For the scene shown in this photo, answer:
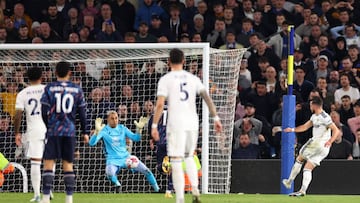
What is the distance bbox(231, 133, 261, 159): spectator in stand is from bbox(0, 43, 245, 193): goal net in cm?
71

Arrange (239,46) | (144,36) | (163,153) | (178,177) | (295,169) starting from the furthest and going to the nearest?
(144,36) < (239,46) < (163,153) < (295,169) < (178,177)

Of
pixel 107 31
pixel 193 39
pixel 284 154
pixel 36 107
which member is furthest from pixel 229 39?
pixel 36 107

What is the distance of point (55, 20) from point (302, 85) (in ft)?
18.1

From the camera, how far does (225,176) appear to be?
20.7m

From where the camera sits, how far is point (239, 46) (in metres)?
23.5

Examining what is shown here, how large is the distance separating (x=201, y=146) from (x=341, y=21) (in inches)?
204

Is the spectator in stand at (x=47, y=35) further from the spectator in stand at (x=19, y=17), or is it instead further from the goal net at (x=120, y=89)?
the goal net at (x=120, y=89)

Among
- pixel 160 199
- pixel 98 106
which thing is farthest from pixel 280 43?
pixel 160 199

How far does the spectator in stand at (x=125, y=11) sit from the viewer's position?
24734mm

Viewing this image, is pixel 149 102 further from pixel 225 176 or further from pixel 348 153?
pixel 348 153

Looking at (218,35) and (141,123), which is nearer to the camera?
(141,123)

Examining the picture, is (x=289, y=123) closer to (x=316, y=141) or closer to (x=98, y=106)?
(x=316, y=141)

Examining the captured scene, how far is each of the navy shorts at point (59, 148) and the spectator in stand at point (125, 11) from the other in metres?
10.1

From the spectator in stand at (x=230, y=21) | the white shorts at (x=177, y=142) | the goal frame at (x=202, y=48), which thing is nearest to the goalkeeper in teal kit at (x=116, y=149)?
the goal frame at (x=202, y=48)
